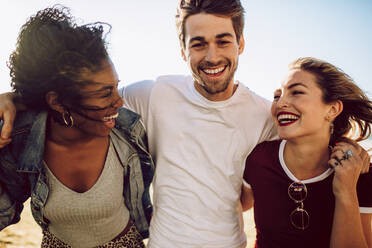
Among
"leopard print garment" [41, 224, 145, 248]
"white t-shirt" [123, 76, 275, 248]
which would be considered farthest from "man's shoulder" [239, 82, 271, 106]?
"leopard print garment" [41, 224, 145, 248]

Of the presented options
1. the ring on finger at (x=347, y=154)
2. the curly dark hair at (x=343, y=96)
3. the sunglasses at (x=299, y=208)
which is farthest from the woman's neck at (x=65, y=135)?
the ring on finger at (x=347, y=154)

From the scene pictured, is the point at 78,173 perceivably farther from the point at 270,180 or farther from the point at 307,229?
the point at 307,229

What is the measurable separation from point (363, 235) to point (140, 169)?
202 centimetres

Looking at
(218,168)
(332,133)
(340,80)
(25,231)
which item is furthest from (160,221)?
(25,231)

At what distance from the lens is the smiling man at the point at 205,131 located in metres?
2.33

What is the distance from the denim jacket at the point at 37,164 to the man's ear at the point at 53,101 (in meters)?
0.18

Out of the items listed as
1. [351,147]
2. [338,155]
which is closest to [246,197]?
[338,155]

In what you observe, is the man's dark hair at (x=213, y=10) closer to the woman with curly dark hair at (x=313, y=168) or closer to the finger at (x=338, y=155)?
the woman with curly dark hair at (x=313, y=168)

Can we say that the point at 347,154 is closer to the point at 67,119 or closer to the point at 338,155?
the point at 338,155

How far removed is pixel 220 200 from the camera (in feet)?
7.73

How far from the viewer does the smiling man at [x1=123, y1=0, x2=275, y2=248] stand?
2326 mm

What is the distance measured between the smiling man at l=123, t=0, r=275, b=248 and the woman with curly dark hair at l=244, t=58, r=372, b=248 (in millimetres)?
216

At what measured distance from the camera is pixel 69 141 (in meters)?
2.22

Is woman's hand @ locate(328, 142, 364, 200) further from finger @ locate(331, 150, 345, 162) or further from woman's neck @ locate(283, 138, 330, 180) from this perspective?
woman's neck @ locate(283, 138, 330, 180)
